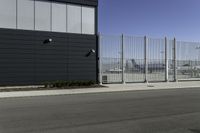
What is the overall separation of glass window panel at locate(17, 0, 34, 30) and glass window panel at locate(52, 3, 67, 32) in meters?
1.92

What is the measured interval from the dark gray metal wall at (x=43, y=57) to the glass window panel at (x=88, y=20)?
688 mm

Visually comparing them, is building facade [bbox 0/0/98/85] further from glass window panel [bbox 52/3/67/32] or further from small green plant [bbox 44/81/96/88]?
small green plant [bbox 44/81/96/88]

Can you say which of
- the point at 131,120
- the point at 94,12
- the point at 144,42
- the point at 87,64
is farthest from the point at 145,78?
the point at 131,120

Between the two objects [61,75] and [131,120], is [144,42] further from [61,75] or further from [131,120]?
→ [131,120]

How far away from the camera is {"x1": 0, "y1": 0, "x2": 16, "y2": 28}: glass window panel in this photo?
23.3 metres

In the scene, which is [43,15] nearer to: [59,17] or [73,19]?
[59,17]

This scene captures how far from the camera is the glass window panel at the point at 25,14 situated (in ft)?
78.8

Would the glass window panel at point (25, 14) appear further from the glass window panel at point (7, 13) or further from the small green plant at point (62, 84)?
the small green plant at point (62, 84)

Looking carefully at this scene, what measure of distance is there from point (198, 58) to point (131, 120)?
27.1m

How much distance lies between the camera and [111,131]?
307 inches

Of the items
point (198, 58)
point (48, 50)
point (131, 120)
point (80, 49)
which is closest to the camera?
point (131, 120)

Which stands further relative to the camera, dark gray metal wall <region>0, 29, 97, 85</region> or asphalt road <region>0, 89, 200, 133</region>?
dark gray metal wall <region>0, 29, 97, 85</region>

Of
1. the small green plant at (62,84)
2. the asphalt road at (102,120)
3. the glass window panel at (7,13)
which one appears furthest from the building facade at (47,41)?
the asphalt road at (102,120)

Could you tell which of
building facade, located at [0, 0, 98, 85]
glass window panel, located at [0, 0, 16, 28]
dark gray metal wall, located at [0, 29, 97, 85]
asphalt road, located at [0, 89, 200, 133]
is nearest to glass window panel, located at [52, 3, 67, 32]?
building facade, located at [0, 0, 98, 85]
